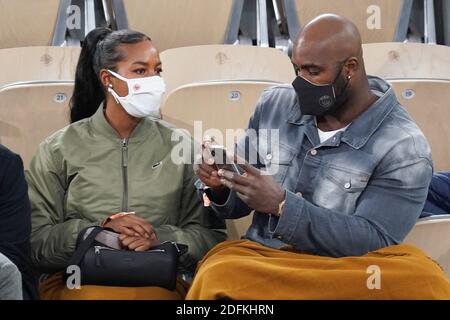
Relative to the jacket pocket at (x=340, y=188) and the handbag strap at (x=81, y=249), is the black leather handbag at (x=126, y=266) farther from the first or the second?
the jacket pocket at (x=340, y=188)

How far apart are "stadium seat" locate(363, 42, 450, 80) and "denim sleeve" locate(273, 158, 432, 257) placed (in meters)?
1.03

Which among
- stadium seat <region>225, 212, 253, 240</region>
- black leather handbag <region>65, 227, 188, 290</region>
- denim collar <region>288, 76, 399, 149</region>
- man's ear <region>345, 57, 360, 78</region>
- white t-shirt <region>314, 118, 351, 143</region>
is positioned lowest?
stadium seat <region>225, 212, 253, 240</region>

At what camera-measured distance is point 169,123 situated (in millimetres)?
2061

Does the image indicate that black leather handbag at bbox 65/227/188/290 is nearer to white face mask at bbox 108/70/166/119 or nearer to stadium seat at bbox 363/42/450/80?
white face mask at bbox 108/70/166/119

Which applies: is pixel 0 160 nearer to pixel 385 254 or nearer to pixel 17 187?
pixel 17 187

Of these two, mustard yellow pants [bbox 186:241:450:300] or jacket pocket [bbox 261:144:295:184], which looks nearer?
mustard yellow pants [bbox 186:241:450:300]

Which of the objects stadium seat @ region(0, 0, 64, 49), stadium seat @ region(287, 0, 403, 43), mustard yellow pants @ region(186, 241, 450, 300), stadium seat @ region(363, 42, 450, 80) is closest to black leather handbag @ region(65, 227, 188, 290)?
mustard yellow pants @ region(186, 241, 450, 300)

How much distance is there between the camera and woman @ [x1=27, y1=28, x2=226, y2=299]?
181cm

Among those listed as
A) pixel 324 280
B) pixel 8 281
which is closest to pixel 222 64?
pixel 324 280

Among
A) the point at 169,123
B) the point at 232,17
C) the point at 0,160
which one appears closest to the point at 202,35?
the point at 232,17

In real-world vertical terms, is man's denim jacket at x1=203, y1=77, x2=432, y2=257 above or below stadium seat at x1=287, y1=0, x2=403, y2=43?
above

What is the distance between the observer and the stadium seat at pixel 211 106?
6.92ft
